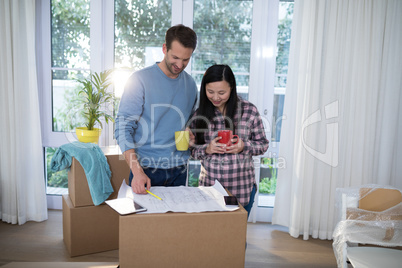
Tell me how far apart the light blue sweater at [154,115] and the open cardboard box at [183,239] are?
57cm

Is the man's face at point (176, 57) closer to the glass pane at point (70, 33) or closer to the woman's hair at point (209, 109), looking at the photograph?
the woman's hair at point (209, 109)

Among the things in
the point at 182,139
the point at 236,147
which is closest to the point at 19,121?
the point at 182,139

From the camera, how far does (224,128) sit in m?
1.52

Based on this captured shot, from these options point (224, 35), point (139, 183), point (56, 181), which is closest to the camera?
point (139, 183)

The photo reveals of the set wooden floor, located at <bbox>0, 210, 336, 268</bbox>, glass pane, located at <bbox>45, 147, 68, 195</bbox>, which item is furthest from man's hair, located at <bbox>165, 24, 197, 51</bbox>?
glass pane, located at <bbox>45, 147, 68, 195</bbox>

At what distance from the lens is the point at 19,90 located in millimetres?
2631

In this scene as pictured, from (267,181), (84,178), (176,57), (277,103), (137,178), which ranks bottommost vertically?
(267,181)

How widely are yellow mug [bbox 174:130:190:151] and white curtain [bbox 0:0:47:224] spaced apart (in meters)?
1.86

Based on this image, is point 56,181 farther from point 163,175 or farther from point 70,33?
point 163,175

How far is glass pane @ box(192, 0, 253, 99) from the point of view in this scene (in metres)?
2.76

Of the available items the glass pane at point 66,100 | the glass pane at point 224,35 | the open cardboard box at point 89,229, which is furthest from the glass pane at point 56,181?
the glass pane at point 224,35

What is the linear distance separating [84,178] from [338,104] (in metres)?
2.14

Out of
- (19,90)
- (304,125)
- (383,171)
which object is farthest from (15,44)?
(383,171)

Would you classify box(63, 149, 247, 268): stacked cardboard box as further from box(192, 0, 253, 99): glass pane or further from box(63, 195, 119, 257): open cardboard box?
box(192, 0, 253, 99): glass pane
